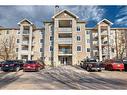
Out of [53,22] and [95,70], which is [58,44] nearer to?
[53,22]

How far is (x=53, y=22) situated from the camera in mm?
47594

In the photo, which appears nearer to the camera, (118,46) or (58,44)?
(58,44)

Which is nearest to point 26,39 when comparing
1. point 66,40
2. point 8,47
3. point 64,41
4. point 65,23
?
point 8,47

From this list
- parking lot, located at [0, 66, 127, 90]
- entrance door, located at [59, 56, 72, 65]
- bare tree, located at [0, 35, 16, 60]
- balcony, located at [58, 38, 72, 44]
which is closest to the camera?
parking lot, located at [0, 66, 127, 90]

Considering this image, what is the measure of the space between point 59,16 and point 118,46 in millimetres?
16430

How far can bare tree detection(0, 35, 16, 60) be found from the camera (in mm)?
48841

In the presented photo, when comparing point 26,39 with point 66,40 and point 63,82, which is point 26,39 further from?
point 63,82

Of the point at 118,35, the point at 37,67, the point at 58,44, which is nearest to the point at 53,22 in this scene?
the point at 58,44

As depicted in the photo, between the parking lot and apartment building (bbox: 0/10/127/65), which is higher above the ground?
apartment building (bbox: 0/10/127/65)

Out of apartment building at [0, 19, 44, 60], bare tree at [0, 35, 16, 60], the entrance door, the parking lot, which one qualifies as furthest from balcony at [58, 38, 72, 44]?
the parking lot

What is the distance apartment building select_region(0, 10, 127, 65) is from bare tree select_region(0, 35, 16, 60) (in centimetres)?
102

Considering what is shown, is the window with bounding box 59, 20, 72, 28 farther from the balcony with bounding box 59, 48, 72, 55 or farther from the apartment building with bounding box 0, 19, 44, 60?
the balcony with bounding box 59, 48, 72, 55

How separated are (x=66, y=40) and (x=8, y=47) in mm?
15360

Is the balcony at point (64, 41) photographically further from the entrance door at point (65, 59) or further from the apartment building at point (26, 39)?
the apartment building at point (26, 39)
